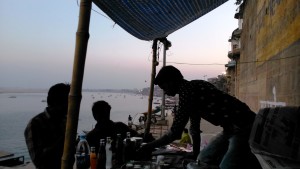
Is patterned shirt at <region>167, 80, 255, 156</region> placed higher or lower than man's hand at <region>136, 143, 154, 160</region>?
higher

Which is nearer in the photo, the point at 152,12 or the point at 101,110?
the point at 101,110

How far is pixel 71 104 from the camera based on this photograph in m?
2.27

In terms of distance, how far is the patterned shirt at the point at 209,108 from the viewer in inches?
115

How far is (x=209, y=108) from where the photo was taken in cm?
299

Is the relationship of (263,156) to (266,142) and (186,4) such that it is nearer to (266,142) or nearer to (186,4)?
(266,142)

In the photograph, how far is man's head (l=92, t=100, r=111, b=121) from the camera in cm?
407

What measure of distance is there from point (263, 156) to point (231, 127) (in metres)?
1.25

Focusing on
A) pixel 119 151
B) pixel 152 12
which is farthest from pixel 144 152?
pixel 152 12

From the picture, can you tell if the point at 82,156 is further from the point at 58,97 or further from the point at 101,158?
the point at 58,97

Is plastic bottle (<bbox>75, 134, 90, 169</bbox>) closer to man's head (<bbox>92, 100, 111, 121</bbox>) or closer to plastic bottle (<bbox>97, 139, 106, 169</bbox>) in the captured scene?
Answer: plastic bottle (<bbox>97, 139, 106, 169</bbox>)

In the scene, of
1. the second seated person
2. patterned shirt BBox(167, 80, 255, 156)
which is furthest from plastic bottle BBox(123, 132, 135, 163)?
the second seated person

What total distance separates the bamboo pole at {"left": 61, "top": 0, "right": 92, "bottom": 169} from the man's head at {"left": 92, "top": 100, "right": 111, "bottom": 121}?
1.75 m

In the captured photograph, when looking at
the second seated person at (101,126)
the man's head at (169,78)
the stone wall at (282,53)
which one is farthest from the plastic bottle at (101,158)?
the stone wall at (282,53)

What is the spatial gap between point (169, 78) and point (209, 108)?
474 mm
